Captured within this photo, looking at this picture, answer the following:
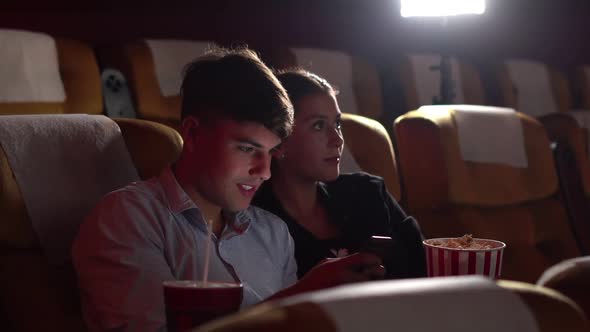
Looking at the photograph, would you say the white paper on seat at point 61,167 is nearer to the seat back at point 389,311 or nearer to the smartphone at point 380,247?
the smartphone at point 380,247

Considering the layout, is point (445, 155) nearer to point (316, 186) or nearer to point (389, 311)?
point (316, 186)

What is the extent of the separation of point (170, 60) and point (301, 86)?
0.88 meters

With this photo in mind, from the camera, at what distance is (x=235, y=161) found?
1.26 m

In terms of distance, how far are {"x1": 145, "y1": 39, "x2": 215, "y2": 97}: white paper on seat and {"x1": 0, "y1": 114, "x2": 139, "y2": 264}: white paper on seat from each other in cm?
94

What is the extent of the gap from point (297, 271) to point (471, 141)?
990mm

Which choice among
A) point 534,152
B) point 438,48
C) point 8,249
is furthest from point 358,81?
point 8,249

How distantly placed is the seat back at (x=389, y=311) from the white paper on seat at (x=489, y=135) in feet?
6.38

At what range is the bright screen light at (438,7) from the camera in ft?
11.1

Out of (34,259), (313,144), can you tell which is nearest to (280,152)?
(313,144)

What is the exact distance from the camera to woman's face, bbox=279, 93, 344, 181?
1.70 meters

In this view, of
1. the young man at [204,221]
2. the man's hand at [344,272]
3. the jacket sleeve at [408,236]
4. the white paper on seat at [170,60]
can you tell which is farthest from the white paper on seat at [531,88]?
the man's hand at [344,272]

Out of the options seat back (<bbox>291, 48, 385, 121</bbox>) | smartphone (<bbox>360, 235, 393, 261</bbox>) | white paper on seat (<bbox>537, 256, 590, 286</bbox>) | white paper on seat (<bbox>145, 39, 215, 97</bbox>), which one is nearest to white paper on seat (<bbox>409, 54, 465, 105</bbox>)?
seat back (<bbox>291, 48, 385, 121</bbox>)

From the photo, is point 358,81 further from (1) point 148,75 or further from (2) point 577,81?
(2) point 577,81

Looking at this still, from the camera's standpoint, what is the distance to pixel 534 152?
2555 millimetres
